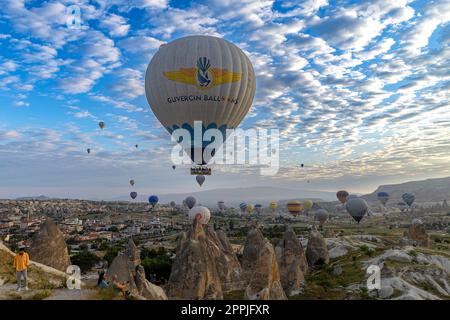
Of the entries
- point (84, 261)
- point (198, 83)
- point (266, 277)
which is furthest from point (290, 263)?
point (84, 261)

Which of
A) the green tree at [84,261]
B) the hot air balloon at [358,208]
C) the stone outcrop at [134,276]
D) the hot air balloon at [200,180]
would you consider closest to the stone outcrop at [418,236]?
the hot air balloon at [358,208]

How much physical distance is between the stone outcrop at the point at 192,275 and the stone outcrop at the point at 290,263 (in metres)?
9.00

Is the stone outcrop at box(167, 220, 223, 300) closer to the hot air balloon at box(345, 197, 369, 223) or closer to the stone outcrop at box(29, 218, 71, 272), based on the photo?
the stone outcrop at box(29, 218, 71, 272)

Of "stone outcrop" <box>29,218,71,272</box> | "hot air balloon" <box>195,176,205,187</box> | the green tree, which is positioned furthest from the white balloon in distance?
the green tree

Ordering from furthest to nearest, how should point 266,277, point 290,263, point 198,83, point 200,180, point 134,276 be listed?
point 200,180 < point 290,263 < point 198,83 < point 266,277 < point 134,276

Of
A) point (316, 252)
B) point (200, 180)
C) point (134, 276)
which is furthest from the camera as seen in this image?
point (316, 252)

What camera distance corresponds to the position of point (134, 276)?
28.8 m

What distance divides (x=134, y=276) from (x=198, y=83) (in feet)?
55.5

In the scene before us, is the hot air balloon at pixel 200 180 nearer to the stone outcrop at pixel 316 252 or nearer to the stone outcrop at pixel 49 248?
the stone outcrop at pixel 49 248

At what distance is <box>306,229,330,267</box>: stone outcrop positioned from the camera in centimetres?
5116

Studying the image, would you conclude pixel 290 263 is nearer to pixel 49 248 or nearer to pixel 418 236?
pixel 49 248

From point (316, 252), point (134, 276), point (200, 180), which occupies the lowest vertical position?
point (316, 252)

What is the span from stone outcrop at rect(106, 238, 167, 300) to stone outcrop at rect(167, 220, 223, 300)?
12.0 ft
